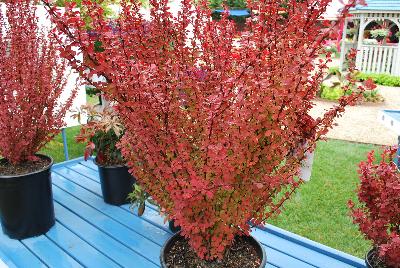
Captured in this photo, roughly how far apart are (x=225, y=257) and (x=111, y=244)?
2.95ft

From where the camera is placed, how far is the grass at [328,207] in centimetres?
309

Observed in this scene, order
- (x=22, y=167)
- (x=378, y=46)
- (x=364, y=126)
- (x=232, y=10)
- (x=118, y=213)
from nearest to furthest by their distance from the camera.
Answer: (x=22, y=167) → (x=118, y=213) → (x=364, y=126) → (x=378, y=46) → (x=232, y=10)

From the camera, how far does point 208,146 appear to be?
1.39 meters

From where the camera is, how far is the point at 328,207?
142 inches

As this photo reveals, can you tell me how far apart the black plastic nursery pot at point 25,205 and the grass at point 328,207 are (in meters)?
1.88

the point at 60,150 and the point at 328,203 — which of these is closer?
the point at 328,203

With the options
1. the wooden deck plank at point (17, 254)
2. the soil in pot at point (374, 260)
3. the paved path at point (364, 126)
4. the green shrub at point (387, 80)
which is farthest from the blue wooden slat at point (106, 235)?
the green shrub at point (387, 80)

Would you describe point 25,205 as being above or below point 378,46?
below

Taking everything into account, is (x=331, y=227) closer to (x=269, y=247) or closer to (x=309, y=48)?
(x=269, y=247)

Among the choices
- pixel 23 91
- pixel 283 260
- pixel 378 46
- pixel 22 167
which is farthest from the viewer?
pixel 378 46

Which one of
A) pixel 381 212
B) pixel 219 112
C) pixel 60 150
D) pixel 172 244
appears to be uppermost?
pixel 219 112

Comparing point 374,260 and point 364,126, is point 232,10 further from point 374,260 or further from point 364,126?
point 374,260

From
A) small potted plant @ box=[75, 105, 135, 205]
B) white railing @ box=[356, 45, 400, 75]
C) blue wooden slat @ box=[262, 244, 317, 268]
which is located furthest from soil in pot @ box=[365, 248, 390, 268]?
white railing @ box=[356, 45, 400, 75]

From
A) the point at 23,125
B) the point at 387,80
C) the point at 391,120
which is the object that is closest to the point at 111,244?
the point at 23,125
